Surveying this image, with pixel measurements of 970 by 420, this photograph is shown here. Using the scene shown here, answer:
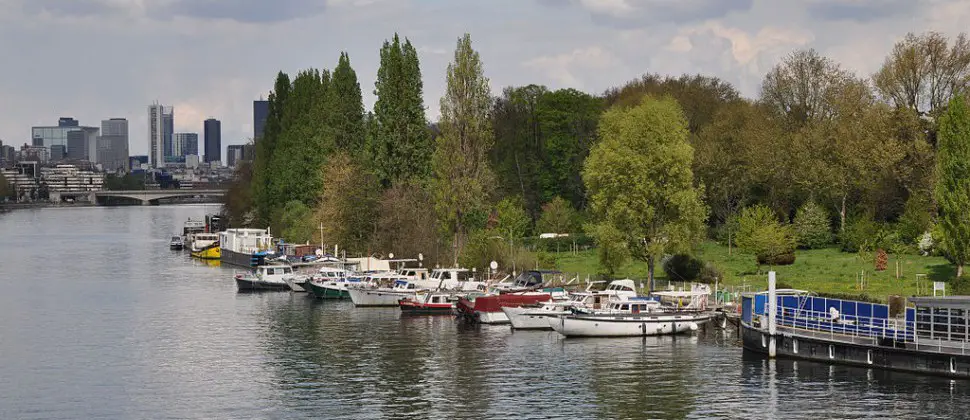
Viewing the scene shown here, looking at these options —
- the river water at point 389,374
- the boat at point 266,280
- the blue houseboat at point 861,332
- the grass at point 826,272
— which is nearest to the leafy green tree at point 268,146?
the boat at point 266,280

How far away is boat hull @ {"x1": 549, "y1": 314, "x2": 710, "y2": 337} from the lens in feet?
255

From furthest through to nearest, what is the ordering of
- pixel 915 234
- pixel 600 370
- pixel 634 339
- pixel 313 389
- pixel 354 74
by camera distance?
pixel 354 74
pixel 915 234
pixel 634 339
pixel 600 370
pixel 313 389

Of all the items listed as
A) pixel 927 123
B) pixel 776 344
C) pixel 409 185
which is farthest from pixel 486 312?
pixel 927 123

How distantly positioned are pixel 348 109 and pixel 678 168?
6117cm

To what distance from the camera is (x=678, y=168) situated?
93.0 m

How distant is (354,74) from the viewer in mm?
146750

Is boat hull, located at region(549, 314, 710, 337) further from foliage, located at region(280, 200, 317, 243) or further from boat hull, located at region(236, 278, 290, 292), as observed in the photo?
foliage, located at region(280, 200, 317, 243)

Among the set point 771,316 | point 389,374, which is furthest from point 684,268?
point 389,374

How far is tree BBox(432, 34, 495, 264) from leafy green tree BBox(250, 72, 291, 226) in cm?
7023

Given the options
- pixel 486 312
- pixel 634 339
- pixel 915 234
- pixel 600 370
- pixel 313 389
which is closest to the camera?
pixel 313 389

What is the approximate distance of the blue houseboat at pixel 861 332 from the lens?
60.9 metres

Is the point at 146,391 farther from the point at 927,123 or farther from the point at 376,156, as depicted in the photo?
the point at 927,123

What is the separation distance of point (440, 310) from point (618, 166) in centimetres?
1696

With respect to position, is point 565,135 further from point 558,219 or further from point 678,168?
point 678,168
